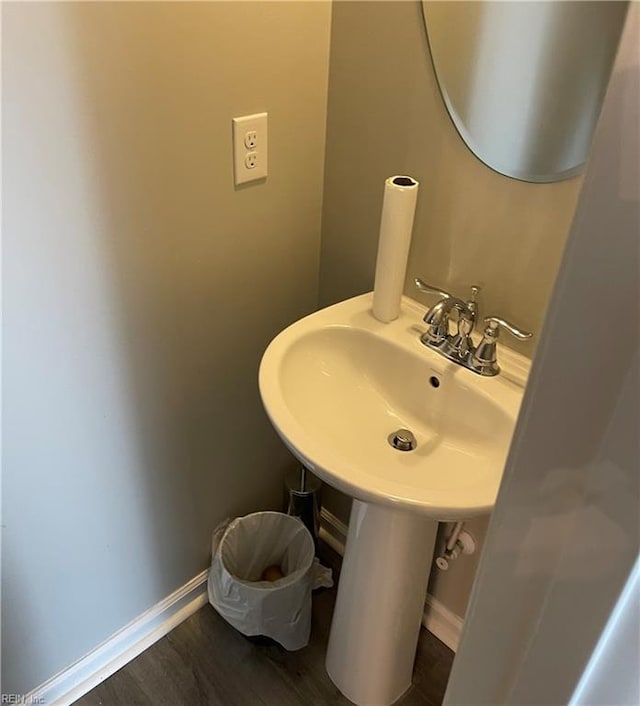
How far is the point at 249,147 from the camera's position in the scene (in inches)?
48.8

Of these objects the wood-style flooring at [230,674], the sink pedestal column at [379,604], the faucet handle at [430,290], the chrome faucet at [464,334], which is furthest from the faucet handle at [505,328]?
the wood-style flooring at [230,674]

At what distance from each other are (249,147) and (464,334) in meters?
0.51

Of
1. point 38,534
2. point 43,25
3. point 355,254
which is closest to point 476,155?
point 355,254

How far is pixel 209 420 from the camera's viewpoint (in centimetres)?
148

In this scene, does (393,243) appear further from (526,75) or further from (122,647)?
(122,647)

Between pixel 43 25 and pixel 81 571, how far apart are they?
1016 millimetres

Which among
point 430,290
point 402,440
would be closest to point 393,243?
point 430,290

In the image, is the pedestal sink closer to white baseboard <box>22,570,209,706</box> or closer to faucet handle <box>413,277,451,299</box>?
faucet handle <box>413,277,451,299</box>

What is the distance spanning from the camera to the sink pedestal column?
4.28 feet

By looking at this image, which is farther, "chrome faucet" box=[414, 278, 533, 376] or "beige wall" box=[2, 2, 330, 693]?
"chrome faucet" box=[414, 278, 533, 376]

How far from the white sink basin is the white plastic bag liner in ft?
1.55

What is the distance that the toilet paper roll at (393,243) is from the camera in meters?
→ 1.16

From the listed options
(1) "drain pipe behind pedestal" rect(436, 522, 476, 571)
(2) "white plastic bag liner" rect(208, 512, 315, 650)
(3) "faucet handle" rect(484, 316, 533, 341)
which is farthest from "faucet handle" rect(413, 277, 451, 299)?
(2) "white plastic bag liner" rect(208, 512, 315, 650)

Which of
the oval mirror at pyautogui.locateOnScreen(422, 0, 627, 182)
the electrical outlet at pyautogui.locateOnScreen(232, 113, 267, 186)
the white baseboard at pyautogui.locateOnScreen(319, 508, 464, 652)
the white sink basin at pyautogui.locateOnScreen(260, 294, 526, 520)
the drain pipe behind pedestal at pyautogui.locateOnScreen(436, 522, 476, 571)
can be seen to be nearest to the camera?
the oval mirror at pyautogui.locateOnScreen(422, 0, 627, 182)
